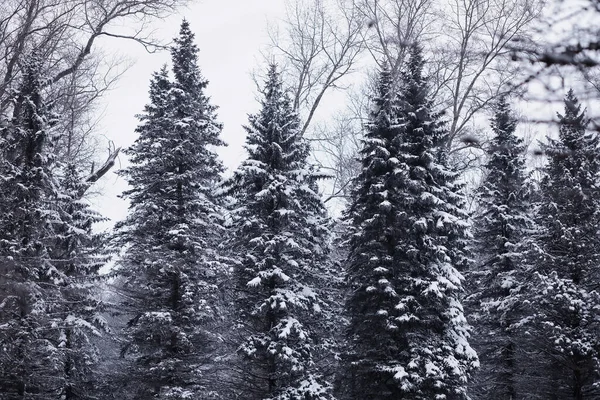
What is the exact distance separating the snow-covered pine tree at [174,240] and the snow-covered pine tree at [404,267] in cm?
422

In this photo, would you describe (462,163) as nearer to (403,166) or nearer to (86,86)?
(403,166)

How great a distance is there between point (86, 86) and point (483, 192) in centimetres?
1454

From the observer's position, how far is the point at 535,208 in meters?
19.8

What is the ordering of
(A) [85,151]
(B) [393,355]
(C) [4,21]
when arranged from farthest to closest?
(A) [85,151], (B) [393,355], (C) [4,21]

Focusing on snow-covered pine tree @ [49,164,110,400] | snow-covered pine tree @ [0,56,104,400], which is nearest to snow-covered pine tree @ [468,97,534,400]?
snow-covered pine tree @ [49,164,110,400]

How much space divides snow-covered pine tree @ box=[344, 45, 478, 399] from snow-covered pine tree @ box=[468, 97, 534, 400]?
13.0 feet

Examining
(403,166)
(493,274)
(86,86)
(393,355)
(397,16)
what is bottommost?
(393,355)

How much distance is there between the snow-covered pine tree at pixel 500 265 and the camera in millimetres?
19312

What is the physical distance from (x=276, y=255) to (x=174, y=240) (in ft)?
9.43

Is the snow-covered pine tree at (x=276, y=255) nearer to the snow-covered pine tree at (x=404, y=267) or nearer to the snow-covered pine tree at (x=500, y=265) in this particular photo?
the snow-covered pine tree at (x=404, y=267)

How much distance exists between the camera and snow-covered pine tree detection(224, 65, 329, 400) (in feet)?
48.5

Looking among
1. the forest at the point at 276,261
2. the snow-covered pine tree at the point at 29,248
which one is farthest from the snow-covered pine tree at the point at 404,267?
the snow-covered pine tree at the point at 29,248

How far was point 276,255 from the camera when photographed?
52.8 feet

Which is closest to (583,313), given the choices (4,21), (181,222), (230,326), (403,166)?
(403,166)
